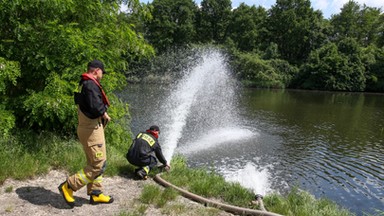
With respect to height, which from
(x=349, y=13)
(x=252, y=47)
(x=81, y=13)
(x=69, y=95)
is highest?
(x=349, y=13)

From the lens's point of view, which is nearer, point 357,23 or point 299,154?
point 299,154

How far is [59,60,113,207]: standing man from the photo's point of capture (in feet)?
15.9

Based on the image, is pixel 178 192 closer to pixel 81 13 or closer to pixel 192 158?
pixel 81 13

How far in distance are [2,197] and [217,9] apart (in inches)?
3624

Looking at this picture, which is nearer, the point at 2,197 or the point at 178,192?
the point at 2,197

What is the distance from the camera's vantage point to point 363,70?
2472 inches

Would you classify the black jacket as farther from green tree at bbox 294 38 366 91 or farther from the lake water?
green tree at bbox 294 38 366 91

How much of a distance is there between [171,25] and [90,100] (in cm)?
8087

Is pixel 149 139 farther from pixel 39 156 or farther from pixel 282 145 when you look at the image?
pixel 282 145

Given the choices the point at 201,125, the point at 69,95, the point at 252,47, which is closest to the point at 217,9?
the point at 252,47

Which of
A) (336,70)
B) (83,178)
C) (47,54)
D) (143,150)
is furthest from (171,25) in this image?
(83,178)

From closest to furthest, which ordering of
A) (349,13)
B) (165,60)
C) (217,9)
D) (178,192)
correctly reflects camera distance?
(178,192) → (165,60) → (349,13) → (217,9)

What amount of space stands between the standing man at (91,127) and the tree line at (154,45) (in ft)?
6.67

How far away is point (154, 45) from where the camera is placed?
266ft
